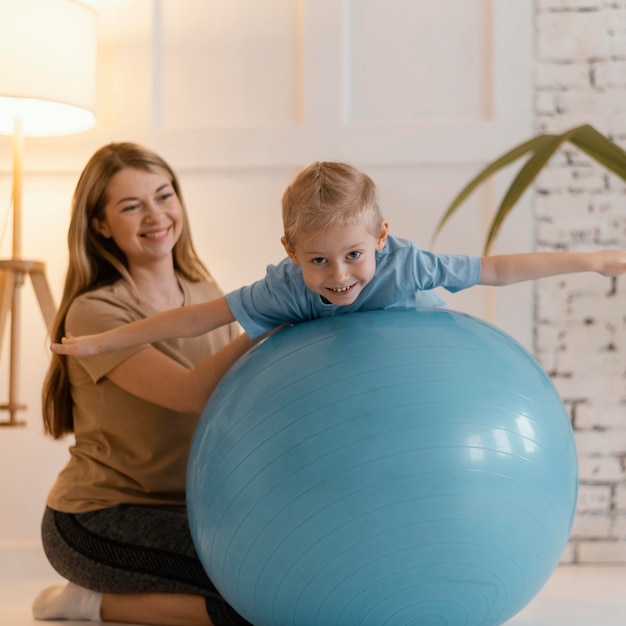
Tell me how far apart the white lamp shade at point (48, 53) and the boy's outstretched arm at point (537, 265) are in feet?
4.18

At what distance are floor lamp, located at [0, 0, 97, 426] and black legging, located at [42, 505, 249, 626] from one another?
24.9 inches

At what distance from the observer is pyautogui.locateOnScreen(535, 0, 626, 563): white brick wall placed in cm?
271

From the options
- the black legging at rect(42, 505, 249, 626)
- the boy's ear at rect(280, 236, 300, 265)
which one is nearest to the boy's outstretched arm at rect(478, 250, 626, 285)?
the boy's ear at rect(280, 236, 300, 265)

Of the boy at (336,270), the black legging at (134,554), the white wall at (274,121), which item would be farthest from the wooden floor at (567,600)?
the boy at (336,270)

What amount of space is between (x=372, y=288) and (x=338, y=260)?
0.45 ft

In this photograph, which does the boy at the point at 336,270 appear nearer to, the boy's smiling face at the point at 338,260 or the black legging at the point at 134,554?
the boy's smiling face at the point at 338,260

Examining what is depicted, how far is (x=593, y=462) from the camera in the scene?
2.71m

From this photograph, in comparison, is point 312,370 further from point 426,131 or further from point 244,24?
point 244,24

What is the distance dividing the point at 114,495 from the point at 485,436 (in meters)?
0.95

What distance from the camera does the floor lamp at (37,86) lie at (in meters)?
2.28

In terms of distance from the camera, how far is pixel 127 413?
2.01 meters

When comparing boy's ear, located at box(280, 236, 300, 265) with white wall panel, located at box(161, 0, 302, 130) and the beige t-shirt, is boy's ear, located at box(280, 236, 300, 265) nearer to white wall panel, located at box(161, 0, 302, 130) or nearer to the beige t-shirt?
the beige t-shirt

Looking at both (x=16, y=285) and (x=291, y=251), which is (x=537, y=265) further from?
(x=16, y=285)

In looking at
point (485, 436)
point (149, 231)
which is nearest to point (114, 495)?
point (149, 231)
